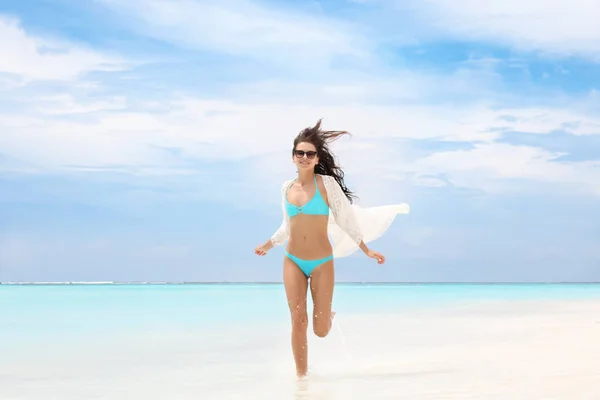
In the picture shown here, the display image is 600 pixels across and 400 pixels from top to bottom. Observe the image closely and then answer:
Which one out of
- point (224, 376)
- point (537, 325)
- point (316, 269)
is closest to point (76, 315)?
point (537, 325)

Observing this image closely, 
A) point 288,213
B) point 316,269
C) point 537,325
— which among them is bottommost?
point 537,325

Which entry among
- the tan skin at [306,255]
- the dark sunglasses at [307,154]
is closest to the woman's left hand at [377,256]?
the tan skin at [306,255]

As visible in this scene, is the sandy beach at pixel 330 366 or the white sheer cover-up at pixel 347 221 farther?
the white sheer cover-up at pixel 347 221

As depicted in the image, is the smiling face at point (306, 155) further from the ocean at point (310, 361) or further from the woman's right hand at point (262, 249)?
the ocean at point (310, 361)

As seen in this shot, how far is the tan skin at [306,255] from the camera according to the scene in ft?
22.2

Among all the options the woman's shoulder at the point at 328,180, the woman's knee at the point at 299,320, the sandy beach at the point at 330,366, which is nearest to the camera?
the sandy beach at the point at 330,366

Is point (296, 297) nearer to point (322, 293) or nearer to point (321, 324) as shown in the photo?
point (322, 293)

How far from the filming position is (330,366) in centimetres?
802

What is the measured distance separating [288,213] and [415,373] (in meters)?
1.93

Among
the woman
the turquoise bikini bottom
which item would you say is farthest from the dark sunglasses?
the turquoise bikini bottom

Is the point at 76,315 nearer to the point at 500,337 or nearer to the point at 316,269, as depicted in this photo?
the point at 500,337

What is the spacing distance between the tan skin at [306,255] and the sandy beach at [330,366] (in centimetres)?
59

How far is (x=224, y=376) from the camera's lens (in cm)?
747

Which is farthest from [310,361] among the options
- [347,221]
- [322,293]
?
[347,221]
